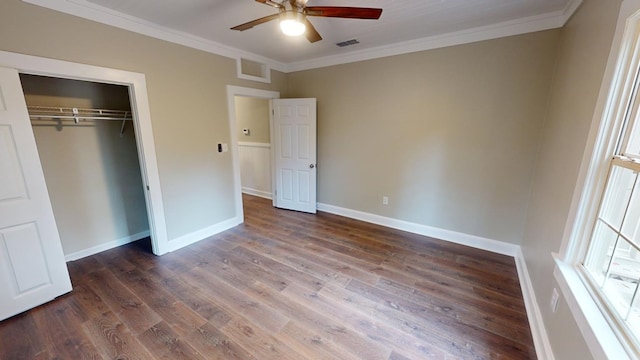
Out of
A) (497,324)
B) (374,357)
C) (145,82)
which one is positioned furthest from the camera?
(145,82)

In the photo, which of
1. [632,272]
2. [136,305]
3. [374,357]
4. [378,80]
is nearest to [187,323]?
[136,305]

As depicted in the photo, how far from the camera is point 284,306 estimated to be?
210 centimetres

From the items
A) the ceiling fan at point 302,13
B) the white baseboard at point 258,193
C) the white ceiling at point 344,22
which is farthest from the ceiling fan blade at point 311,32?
the white baseboard at point 258,193

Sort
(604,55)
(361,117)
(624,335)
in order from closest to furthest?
(624,335) → (604,55) → (361,117)

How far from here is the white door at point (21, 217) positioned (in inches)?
72.4

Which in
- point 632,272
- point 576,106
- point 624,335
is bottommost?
point 624,335

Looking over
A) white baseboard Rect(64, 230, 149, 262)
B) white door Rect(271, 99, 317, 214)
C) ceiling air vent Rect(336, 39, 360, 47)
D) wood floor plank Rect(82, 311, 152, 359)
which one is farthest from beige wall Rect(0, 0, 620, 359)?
wood floor plank Rect(82, 311, 152, 359)

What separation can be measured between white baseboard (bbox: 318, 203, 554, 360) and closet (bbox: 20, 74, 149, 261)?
2.94 meters

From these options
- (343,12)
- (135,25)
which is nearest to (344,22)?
(343,12)

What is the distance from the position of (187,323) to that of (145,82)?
2.43 meters

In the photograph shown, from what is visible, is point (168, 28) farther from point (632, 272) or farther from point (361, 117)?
point (632, 272)

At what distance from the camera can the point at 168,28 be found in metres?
2.65

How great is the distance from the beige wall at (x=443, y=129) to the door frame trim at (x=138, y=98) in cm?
245

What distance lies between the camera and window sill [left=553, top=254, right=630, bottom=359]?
934 millimetres
